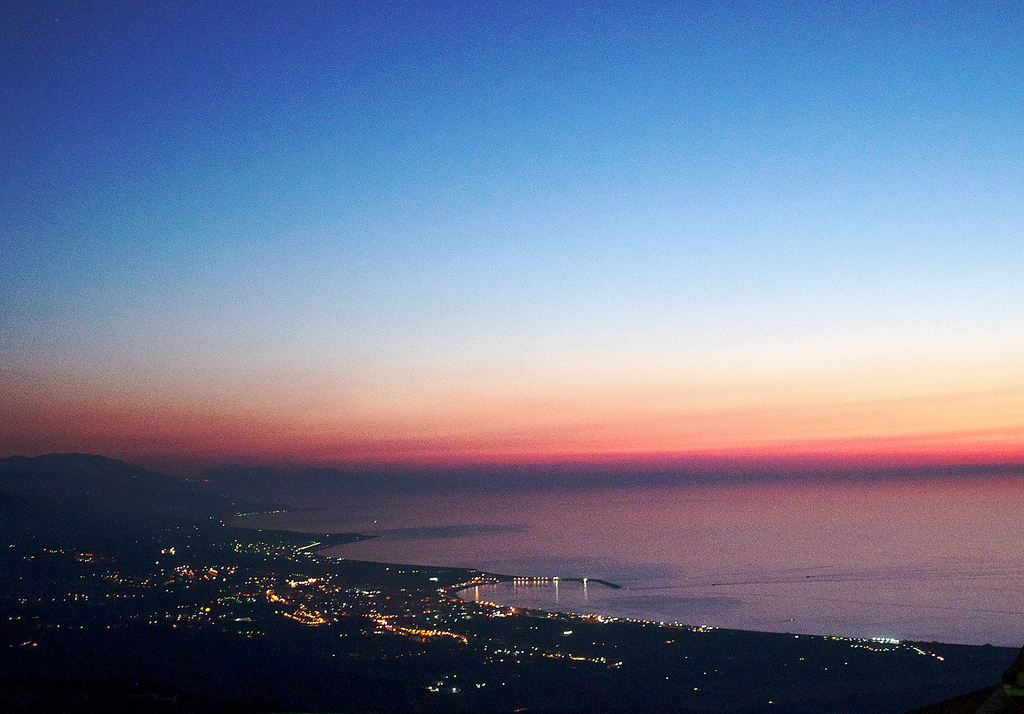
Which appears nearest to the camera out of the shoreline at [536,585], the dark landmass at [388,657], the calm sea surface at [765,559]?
the dark landmass at [388,657]

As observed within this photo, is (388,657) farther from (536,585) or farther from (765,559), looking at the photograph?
(765,559)

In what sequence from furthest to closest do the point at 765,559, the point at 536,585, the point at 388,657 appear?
the point at 765,559 → the point at 536,585 → the point at 388,657

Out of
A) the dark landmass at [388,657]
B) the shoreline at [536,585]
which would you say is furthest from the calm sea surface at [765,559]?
the dark landmass at [388,657]

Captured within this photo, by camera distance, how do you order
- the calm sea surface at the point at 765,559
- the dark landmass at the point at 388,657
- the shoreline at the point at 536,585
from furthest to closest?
the calm sea surface at the point at 765,559 → the shoreline at the point at 536,585 → the dark landmass at the point at 388,657

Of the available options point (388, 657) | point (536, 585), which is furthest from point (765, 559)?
point (388, 657)

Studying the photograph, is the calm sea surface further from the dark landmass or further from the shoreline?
the dark landmass

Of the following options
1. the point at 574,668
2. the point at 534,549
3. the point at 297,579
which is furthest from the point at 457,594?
the point at 534,549

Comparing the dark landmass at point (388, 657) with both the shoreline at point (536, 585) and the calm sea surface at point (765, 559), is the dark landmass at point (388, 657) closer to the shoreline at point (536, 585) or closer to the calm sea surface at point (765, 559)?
the shoreline at point (536, 585)
